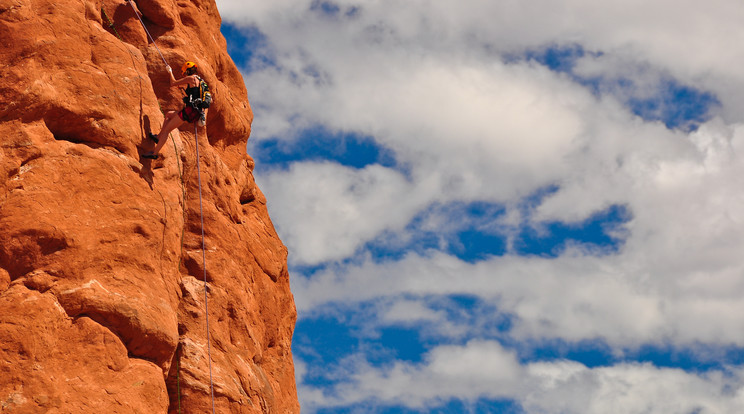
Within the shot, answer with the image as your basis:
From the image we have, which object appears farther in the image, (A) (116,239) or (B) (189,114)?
(B) (189,114)

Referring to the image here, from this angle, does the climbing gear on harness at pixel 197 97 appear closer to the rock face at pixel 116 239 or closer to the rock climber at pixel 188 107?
the rock climber at pixel 188 107

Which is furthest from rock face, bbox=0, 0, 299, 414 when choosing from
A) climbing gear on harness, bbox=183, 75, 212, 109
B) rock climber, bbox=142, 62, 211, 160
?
climbing gear on harness, bbox=183, 75, 212, 109

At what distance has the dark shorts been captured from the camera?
20036mm

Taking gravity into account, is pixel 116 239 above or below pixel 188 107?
below

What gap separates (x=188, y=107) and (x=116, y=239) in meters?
4.46

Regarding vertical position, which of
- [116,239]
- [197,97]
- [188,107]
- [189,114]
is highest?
[197,97]

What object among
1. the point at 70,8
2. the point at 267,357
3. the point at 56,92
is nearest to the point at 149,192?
the point at 56,92

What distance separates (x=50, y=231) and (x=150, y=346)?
10.9 ft

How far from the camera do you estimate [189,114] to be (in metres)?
20.2

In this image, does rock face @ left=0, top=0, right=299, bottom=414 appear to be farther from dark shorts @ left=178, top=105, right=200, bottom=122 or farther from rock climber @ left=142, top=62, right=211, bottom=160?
dark shorts @ left=178, top=105, right=200, bottom=122

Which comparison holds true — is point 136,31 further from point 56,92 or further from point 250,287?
A: point 250,287

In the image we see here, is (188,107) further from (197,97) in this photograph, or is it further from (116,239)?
(116,239)

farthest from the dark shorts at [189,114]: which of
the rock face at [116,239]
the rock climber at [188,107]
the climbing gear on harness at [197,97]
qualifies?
the rock face at [116,239]

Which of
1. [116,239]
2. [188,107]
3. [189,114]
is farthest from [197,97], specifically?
[116,239]
